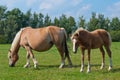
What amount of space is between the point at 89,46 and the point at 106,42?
1.17m

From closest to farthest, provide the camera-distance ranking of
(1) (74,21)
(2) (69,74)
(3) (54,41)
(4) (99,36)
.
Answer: (2) (69,74)
(4) (99,36)
(3) (54,41)
(1) (74,21)

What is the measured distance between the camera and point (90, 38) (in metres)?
12.8

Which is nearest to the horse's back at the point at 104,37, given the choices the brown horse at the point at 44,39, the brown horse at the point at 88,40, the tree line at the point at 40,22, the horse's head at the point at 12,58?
the brown horse at the point at 88,40

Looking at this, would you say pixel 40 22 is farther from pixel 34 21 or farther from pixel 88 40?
pixel 88 40

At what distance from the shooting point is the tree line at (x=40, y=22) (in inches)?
3767

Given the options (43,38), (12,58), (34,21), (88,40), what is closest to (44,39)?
(43,38)

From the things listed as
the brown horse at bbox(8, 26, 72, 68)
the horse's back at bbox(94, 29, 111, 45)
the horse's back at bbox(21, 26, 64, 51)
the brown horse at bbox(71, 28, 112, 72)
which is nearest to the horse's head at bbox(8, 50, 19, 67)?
the brown horse at bbox(8, 26, 72, 68)

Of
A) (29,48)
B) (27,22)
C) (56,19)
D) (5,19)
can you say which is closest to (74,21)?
(56,19)

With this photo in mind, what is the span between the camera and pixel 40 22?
109 metres

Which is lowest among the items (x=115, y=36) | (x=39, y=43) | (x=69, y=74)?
(x=115, y=36)

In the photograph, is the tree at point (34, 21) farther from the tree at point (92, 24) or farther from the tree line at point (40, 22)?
the tree at point (92, 24)

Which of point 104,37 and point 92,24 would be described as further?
point 92,24

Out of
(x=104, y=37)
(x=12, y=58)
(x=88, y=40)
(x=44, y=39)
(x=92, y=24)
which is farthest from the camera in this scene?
(x=92, y=24)

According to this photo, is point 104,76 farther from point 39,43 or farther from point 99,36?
point 39,43
